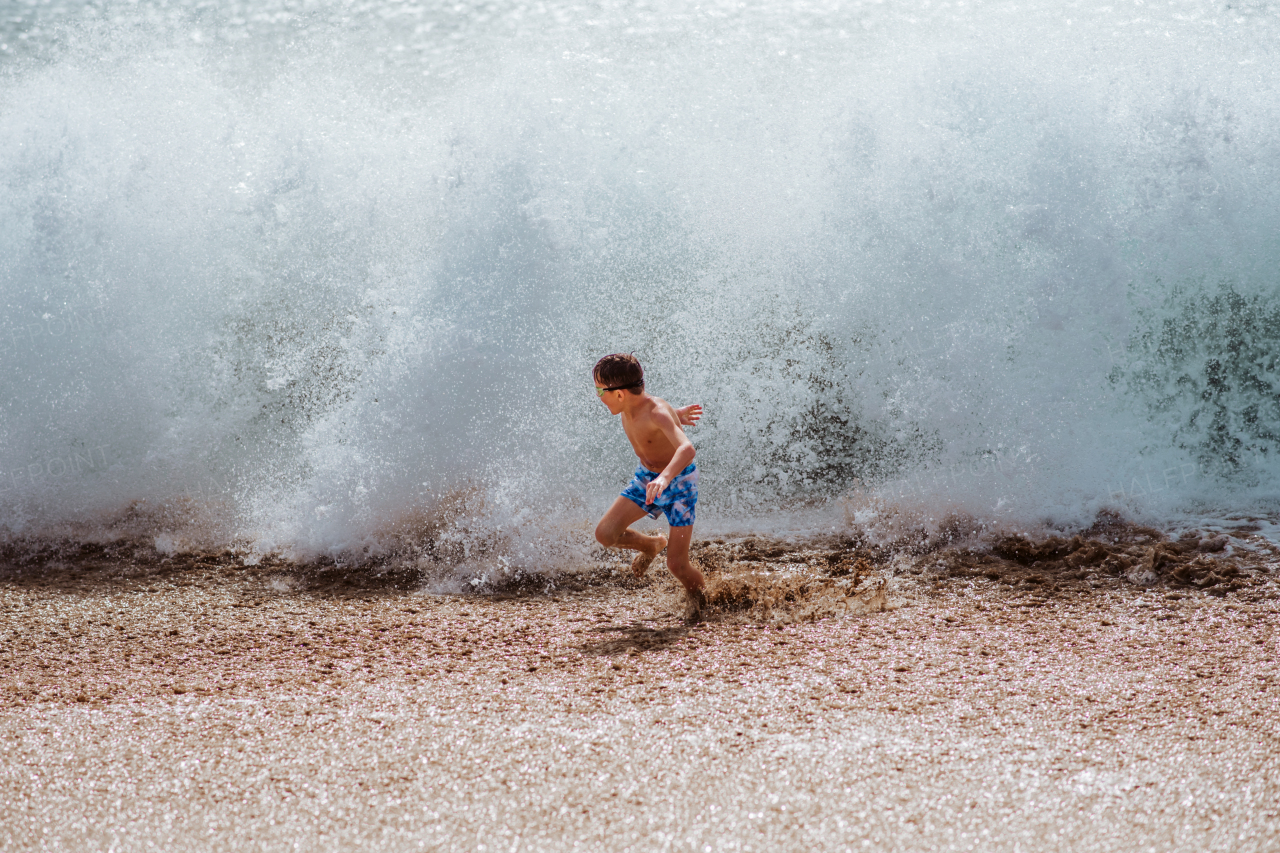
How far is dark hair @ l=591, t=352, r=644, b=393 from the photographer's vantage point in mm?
4172

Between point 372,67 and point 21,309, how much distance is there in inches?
141

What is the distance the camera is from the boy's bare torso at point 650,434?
4.22m

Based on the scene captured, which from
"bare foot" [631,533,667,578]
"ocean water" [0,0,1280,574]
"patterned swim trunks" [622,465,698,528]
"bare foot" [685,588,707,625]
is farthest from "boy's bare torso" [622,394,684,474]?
"ocean water" [0,0,1280,574]

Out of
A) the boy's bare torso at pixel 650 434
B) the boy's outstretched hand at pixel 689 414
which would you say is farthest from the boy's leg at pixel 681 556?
the boy's outstretched hand at pixel 689 414

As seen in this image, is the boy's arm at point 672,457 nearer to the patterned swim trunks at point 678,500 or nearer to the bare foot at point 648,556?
the patterned swim trunks at point 678,500

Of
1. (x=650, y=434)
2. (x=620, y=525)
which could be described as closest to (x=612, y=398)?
(x=650, y=434)

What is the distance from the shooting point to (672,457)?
4.21m

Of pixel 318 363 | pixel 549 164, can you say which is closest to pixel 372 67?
pixel 549 164

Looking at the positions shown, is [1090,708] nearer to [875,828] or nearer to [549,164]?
[875,828]

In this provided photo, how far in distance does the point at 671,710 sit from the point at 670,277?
4.30m

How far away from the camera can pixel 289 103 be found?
7.75m

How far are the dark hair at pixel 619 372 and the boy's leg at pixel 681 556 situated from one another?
0.72 m

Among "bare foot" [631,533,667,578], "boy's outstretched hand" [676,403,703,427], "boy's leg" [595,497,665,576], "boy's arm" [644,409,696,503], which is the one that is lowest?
"bare foot" [631,533,667,578]

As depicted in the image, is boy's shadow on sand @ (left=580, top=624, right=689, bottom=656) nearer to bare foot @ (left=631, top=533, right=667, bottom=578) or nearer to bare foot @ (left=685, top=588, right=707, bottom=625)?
bare foot @ (left=685, top=588, right=707, bottom=625)
